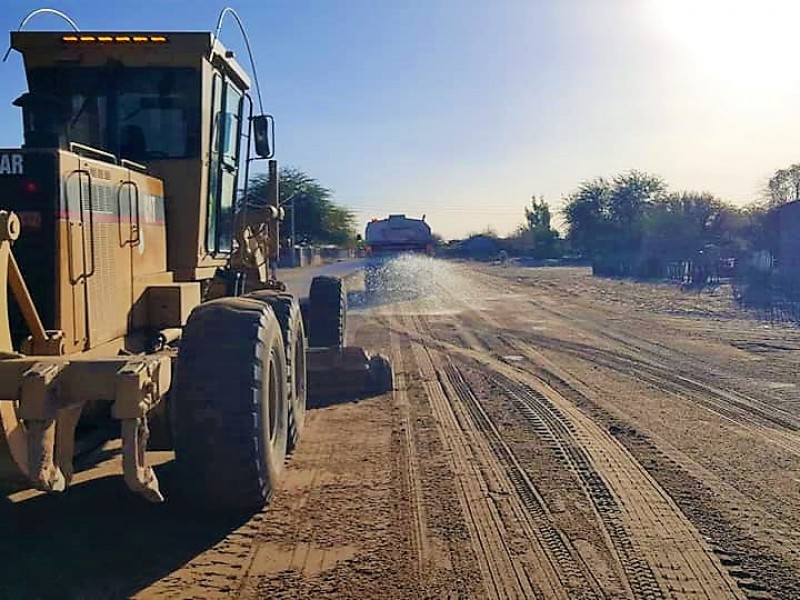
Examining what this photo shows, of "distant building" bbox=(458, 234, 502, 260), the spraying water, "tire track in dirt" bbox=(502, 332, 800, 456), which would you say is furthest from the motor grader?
"distant building" bbox=(458, 234, 502, 260)

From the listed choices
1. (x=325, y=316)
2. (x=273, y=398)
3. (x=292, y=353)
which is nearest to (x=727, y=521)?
(x=273, y=398)

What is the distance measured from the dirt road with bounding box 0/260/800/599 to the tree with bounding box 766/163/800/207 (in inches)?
2695

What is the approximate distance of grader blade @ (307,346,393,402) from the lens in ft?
37.6

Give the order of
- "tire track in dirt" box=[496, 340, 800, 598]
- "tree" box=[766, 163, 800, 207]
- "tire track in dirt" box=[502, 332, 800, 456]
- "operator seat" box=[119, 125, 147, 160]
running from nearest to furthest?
"tire track in dirt" box=[496, 340, 800, 598] < "operator seat" box=[119, 125, 147, 160] < "tire track in dirt" box=[502, 332, 800, 456] < "tree" box=[766, 163, 800, 207]

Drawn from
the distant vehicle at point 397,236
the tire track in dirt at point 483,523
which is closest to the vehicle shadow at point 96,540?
the tire track in dirt at point 483,523

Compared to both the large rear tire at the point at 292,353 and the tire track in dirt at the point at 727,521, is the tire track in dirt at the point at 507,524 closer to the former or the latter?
the tire track in dirt at the point at 727,521

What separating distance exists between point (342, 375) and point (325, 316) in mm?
1862

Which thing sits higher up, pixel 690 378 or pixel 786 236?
pixel 786 236

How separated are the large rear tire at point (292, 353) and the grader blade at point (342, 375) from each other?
1834 mm

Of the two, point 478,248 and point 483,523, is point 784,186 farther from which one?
point 483,523

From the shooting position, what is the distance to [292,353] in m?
8.64

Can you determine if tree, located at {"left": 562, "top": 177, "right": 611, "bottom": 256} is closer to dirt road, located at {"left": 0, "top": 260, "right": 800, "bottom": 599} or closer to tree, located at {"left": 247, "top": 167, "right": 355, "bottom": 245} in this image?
tree, located at {"left": 247, "top": 167, "right": 355, "bottom": 245}

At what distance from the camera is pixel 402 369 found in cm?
1412

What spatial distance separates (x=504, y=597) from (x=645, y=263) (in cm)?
4771
